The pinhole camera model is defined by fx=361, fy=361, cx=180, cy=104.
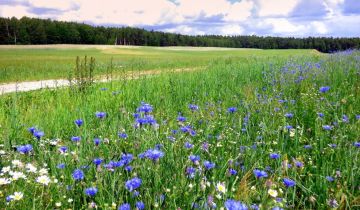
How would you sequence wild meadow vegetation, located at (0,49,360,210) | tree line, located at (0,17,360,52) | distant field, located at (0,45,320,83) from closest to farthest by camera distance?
wild meadow vegetation, located at (0,49,360,210) < distant field, located at (0,45,320,83) < tree line, located at (0,17,360,52)

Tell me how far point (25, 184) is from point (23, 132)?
2438 mm

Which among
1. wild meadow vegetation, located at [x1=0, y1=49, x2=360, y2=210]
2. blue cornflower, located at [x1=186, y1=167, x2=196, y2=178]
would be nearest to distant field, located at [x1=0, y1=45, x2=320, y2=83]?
wild meadow vegetation, located at [x1=0, y1=49, x2=360, y2=210]

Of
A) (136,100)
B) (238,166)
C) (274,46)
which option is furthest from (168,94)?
(274,46)

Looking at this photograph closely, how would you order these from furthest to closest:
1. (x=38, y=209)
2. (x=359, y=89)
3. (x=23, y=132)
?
1. (x=359, y=89)
2. (x=23, y=132)
3. (x=38, y=209)

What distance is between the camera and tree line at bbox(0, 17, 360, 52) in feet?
292

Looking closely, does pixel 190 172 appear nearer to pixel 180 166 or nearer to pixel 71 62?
pixel 180 166

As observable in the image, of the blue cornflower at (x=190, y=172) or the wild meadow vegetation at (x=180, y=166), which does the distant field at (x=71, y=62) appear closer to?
the wild meadow vegetation at (x=180, y=166)

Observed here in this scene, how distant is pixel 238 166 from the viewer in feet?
9.45

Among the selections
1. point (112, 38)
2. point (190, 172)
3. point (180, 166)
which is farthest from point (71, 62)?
point (112, 38)

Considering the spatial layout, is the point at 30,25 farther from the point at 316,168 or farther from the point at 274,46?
the point at 316,168

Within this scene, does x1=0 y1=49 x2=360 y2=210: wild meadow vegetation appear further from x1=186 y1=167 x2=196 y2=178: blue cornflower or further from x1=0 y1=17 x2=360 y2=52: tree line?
x1=0 y1=17 x2=360 y2=52: tree line

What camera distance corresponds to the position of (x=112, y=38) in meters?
106

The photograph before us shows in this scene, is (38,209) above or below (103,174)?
below

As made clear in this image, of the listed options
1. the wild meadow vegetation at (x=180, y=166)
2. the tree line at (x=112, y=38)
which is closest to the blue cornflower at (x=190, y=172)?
the wild meadow vegetation at (x=180, y=166)
